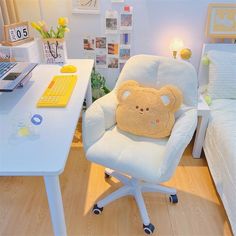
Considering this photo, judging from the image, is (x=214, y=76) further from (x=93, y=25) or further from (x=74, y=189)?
(x=74, y=189)

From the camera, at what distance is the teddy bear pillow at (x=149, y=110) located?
1375 millimetres

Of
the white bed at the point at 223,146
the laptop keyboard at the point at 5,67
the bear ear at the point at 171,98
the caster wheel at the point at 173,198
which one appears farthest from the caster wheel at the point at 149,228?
the laptop keyboard at the point at 5,67

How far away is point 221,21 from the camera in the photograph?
1.90 m

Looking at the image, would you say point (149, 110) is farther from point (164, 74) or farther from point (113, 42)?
point (113, 42)

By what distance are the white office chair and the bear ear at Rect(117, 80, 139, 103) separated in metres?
0.06

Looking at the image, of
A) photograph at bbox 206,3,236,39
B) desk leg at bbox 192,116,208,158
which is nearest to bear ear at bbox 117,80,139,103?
desk leg at bbox 192,116,208,158

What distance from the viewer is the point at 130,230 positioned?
1391 mm

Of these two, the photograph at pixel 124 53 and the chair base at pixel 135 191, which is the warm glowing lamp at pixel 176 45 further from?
the chair base at pixel 135 191

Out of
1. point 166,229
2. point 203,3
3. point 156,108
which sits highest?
point 203,3

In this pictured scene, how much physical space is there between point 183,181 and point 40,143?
1.16m

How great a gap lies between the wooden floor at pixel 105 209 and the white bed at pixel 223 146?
0.42ft

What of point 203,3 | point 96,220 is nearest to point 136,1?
point 203,3

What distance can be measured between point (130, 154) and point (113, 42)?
1.13 metres

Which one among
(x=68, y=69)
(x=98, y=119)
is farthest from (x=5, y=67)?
(x=98, y=119)
